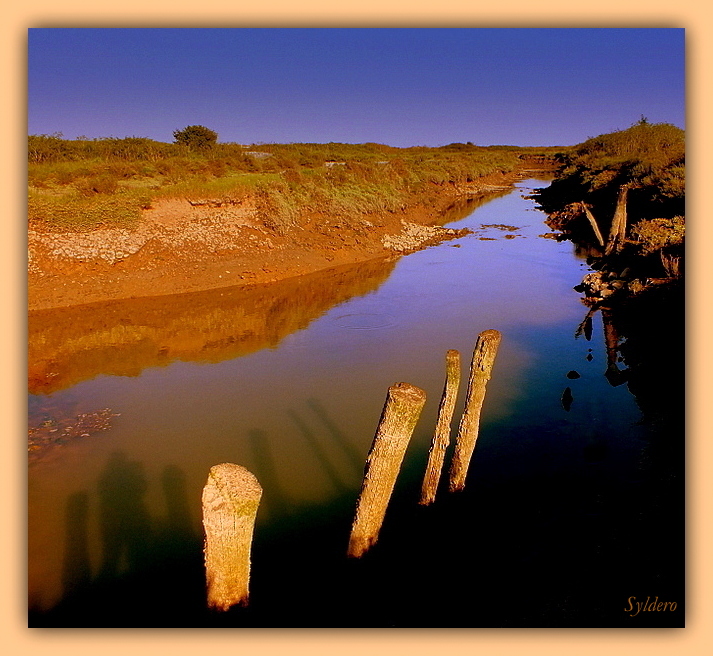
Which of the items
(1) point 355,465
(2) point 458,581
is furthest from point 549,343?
(2) point 458,581

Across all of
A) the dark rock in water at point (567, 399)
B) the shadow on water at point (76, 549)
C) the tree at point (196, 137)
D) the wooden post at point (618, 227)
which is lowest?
the dark rock in water at point (567, 399)

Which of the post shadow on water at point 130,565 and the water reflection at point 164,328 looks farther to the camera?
the water reflection at point 164,328

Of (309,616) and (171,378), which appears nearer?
(309,616)

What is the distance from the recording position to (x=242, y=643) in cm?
338

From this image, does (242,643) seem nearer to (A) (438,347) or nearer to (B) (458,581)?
(B) (458,581)

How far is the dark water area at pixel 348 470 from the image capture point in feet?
14.4

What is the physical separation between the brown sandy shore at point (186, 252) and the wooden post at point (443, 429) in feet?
33.0

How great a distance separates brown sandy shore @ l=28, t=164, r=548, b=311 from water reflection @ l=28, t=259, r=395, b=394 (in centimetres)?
48

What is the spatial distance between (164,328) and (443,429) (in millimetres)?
8132

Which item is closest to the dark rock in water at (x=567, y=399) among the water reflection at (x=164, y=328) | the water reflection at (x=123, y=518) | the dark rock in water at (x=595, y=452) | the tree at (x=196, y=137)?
the dark rock in water at (x=595, y=452)

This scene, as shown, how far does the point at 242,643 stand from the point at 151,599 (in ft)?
4.75

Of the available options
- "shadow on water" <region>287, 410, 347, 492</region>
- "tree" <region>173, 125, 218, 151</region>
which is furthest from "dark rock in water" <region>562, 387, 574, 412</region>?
"tree" <region>173, 125, 218, 151</region>

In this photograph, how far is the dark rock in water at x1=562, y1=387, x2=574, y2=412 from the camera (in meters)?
7.66

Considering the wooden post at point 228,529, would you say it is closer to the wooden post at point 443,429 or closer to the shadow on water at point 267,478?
the shadow on water at point 267,478
